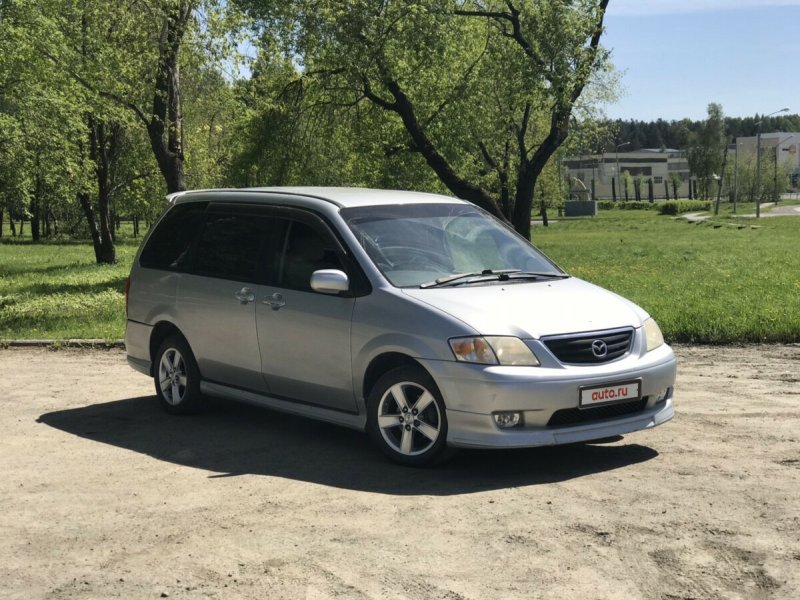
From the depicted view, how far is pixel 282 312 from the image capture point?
7.59 meters

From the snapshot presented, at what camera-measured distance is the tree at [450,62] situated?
2317 centimetres

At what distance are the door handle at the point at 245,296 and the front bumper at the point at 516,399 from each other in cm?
191

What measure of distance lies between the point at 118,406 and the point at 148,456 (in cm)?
215

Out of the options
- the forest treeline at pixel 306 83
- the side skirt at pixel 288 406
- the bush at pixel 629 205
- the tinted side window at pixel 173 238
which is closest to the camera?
the side skirt at pixel 288 406

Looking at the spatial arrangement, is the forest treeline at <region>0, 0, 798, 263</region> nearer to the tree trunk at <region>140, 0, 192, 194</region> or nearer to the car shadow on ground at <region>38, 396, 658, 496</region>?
the tree trunk at <region>140, 0, 192, 194</region>

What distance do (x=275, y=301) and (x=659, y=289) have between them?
1238 centimetres

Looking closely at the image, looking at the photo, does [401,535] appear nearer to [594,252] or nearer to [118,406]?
[118,406]

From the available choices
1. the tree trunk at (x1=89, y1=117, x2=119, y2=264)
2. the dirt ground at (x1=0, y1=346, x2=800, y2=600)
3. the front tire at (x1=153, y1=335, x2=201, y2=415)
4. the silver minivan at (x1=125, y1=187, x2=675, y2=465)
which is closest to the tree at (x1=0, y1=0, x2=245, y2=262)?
the tree trunk at (x1=89, y1=117, x2=119, y2=264)

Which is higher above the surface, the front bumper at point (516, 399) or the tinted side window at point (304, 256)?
the tinted side window at point (304, 256)

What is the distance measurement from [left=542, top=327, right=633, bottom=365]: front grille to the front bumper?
6 cm

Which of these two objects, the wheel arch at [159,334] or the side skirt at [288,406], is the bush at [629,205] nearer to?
the wheel arch at [159,334]

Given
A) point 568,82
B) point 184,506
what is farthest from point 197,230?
point 568,82

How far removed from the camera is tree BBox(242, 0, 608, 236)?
23.2 metres

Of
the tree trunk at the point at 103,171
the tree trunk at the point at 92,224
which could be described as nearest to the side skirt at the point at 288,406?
the tree trunk at the point at 103,171
